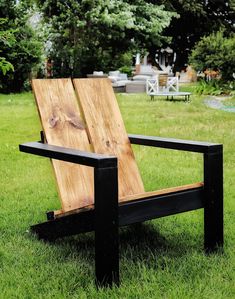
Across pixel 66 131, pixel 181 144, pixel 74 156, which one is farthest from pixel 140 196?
pixel 66 131

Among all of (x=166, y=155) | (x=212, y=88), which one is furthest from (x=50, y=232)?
(x=212, y=88)

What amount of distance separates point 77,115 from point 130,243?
3.21ft

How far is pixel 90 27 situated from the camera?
23.9 meters

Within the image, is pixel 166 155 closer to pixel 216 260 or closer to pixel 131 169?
pixel 131 169

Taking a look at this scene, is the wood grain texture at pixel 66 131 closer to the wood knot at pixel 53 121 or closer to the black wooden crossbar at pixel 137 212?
the wood knot at pixel 53 121

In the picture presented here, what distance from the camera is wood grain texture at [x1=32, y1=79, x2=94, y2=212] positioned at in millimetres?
3348

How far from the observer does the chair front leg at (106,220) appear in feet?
8.46

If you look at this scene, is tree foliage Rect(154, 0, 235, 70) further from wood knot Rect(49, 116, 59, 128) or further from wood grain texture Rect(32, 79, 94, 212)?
wood knot Rect(49, 116, 59, 128)

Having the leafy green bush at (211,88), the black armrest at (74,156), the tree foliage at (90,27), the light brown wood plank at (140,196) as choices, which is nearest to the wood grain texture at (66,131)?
the light brown wood plank at (140,196)

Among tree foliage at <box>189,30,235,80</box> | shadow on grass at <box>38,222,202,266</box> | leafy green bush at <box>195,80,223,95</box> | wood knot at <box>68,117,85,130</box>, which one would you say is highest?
tree foliage at <box>189,30,235,80</box>

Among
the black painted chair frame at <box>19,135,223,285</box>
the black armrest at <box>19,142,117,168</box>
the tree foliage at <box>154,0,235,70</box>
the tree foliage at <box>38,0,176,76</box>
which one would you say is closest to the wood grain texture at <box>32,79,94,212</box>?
the black painted chair frame at <box>19,135,223,285</box>

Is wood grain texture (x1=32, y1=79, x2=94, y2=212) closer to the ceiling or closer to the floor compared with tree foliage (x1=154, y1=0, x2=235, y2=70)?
closer to the floor

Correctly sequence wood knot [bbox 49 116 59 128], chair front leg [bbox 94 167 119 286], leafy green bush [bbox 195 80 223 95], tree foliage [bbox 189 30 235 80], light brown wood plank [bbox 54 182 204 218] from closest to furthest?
chair front leg [bbox 94 167 119 286], light brown wood plank [bbox 54 182 204 218], wood knot [bbox 49 116 59 128], tree foliage [bbox 189 30 235 80], leafy green bush [bbox 195 80 223 95]

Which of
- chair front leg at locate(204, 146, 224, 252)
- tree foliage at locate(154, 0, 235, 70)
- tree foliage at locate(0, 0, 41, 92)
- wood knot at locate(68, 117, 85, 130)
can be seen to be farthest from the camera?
tree foliage at locate(154, 0, 235, 70)
